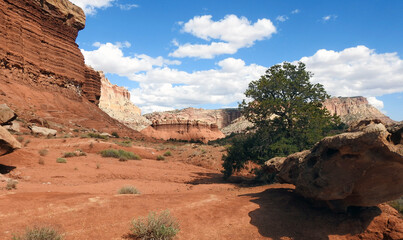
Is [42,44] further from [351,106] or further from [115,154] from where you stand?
[351,106]

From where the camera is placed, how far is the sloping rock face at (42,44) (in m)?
31.8

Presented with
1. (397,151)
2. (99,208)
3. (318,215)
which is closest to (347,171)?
(397,151)

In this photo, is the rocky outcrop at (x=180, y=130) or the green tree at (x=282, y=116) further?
the rocky outcrop at (x=180, y=130)

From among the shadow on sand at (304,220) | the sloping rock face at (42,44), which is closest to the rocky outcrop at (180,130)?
the sloping rock face at (42,44)

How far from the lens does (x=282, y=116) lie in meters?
14.7

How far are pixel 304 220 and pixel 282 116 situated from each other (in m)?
8.85

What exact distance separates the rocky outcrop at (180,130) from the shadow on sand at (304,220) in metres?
70.2

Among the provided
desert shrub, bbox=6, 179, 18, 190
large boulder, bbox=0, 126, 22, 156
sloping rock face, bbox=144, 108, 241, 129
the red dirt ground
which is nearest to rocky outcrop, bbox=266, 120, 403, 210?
the red dirt ground

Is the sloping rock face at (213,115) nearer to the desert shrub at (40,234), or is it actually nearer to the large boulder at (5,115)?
the large boulder at (5,115)

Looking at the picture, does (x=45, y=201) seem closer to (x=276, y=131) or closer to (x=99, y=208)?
(x=99, y=208)

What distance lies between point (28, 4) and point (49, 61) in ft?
28.0

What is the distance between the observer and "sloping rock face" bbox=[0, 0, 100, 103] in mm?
31766

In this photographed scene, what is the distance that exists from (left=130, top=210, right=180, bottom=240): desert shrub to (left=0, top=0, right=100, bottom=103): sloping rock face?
3576 centimetres

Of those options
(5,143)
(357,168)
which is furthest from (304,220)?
(5,143)
